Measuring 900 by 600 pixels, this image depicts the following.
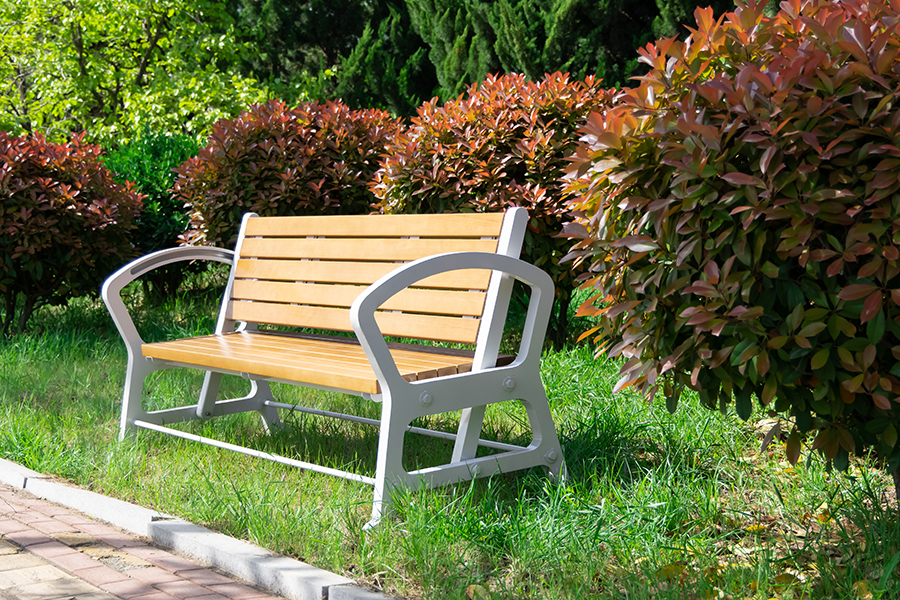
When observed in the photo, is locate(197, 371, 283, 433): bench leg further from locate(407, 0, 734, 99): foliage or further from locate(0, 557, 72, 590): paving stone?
locate(407, 0, 734, 99): foliage

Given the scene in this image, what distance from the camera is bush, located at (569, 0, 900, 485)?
2.07 metres

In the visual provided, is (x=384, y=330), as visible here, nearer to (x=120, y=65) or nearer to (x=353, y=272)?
(x=353, y=272)

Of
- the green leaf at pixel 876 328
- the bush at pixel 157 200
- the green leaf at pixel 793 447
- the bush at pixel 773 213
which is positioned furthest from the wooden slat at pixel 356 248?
the bush at pixel 157 200

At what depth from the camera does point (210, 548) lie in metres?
2.68

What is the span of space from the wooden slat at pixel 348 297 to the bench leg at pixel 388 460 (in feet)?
1.90

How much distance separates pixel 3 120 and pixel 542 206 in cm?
1232

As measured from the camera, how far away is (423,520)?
2521mm

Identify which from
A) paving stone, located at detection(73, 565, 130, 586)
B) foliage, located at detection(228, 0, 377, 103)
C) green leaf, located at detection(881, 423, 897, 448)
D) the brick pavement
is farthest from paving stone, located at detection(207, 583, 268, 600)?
foliage, located at detection(228, 0, 377, 103)

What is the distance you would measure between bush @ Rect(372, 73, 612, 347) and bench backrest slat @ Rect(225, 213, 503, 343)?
141 centimetres

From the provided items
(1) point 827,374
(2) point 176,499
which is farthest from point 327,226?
(1) point 827,374

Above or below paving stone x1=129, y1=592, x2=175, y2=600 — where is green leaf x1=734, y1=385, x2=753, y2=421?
above

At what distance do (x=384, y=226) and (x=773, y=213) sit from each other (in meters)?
1.87

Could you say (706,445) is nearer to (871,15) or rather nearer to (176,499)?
(871,15)

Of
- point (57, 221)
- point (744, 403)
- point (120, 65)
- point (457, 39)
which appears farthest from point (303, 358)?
point (120, 65)
